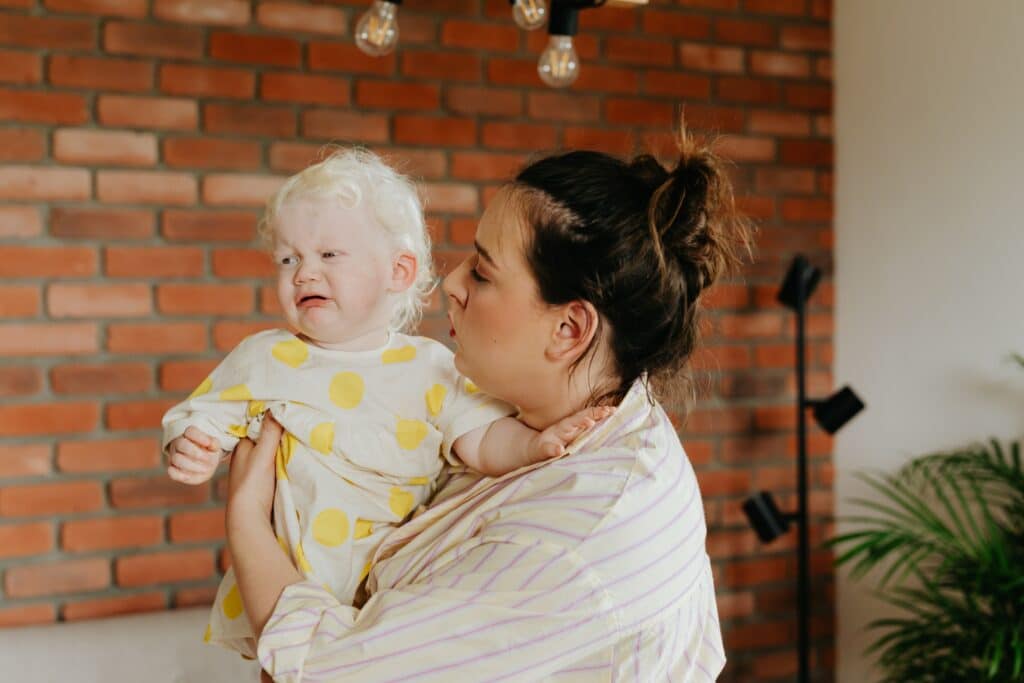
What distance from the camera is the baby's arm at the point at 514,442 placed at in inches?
43.6

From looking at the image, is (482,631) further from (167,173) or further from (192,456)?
(167,173)

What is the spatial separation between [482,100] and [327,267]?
4.89 ft

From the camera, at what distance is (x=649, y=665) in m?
1.05

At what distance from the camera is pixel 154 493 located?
234cm

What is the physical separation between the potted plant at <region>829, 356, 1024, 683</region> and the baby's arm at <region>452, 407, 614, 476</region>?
1445mm

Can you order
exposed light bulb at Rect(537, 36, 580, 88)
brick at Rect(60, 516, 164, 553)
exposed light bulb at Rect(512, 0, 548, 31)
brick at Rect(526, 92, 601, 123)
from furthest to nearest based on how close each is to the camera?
brick at Rect(526, 92, 601, 123) → brick at Rect(60, 516, 164, 553) → exposed light bulb at Rect(537, 36, 580, 88) → exposed light bulb at Rect(512, 0, 548, 31)

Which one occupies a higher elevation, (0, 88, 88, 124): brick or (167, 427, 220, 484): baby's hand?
(0, 88, 88, 124): brick

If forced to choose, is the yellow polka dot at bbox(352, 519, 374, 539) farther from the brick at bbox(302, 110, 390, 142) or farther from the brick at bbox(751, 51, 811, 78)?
the brick at bbox(751, 51, 811, 78)

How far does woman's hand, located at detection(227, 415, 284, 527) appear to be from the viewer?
1.17 meters

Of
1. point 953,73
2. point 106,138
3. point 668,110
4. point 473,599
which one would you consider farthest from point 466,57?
point 473,599

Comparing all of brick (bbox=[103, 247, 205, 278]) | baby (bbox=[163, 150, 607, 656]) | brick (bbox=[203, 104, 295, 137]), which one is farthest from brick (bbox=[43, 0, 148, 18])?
baby (bbox=[163, 150, 607, 656])

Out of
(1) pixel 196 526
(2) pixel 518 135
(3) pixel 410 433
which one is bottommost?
(1) pixel 196 526

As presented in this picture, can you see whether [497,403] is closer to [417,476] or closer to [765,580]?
[417,476]

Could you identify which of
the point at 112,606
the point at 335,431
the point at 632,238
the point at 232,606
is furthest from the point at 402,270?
the point at 112,606
